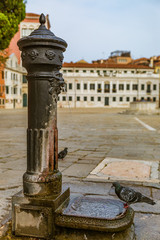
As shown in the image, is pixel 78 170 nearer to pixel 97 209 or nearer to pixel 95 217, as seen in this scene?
pixel 97 209

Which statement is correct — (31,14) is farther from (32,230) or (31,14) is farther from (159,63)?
(32,230)

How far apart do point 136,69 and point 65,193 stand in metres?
61.4

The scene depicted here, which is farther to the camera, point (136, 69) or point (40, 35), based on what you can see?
point (136, 69)

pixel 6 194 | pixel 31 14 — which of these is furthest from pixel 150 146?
pixel 31 14

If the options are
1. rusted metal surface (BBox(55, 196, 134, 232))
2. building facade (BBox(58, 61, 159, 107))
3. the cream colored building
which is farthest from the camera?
building facade (BBox(58, 61, 159, 107))

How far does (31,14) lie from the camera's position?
165ft

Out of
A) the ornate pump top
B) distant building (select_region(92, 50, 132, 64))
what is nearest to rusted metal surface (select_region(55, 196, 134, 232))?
the ornate pump top

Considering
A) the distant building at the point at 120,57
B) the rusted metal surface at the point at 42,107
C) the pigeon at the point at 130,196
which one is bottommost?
the pigeon at the point at 130,196

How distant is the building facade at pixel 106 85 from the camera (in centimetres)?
5769

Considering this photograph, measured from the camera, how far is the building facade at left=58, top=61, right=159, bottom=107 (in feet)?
189

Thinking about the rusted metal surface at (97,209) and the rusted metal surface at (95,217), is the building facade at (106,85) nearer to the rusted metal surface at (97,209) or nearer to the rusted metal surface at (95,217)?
the rusted metal surface at (97,209)

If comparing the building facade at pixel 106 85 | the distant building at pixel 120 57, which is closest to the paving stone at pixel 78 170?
the building facade at pixel 106 85

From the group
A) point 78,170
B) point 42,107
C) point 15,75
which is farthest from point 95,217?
point 15,75

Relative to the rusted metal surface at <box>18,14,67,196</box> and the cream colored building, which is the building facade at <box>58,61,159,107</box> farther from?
the rusted metal surface at <box>18,14,67,196</box>
